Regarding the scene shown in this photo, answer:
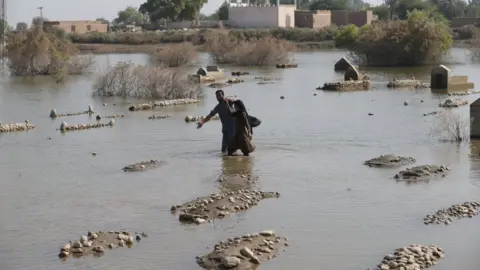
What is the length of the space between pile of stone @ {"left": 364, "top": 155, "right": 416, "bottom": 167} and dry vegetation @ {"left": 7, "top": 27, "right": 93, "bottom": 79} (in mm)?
28144

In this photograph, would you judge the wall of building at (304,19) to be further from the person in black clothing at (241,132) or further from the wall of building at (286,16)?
the person in black clothing at (241,132)

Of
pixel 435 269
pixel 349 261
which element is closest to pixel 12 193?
pixel 349 261

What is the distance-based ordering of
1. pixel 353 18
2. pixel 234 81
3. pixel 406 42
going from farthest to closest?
pixel 353 18 < pixel 406 42 < pixel 234 81

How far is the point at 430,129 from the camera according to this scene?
2064 centimetres

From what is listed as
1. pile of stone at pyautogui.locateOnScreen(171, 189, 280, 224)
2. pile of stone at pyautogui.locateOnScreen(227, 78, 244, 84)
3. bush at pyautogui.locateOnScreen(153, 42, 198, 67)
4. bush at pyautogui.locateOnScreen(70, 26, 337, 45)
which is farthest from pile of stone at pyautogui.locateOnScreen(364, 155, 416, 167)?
bush at pyautogui.locateOnScreen(70, 26, 337, 45)

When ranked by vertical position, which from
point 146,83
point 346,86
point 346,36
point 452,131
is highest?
point 346,36

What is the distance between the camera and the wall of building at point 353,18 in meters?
100

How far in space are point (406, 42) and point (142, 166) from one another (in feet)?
115

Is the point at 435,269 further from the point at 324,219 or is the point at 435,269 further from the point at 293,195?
the point at 293,195

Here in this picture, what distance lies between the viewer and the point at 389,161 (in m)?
16.0

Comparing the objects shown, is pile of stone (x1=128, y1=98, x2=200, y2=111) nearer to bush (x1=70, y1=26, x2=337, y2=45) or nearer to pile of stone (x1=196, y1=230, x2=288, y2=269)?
pile of stone (x1=196, y1=230, x2=288, y2=269)

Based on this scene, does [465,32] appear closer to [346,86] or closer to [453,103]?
[346,86]

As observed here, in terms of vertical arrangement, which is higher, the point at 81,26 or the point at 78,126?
the point at 81,26

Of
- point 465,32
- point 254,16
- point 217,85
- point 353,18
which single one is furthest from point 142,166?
point 254,16
